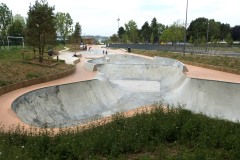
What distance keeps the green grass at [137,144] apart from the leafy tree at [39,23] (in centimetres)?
1937

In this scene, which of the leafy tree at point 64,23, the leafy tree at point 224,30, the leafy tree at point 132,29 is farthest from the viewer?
the leafy tree at point 224,30

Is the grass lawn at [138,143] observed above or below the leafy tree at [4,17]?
below

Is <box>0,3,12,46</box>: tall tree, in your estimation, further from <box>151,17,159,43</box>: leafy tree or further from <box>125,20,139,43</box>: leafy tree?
<box>151,17,159,43</box>: leafy tree

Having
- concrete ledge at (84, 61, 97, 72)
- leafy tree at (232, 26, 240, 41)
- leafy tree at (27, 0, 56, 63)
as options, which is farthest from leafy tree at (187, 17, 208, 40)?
leafy tree at (27, 0, 56, 63)

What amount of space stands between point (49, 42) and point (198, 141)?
78.3 ft

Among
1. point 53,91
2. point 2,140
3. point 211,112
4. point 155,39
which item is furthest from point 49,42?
point 155,39

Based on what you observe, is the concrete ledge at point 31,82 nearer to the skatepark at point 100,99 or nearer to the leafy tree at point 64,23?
the skatepark at point 100,99

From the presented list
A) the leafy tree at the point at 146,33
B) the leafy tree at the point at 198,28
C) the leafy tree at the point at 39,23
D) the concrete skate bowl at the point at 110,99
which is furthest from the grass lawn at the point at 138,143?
the leafy tree at the point at 146,33

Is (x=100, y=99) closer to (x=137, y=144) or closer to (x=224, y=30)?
(x=137, y=144)

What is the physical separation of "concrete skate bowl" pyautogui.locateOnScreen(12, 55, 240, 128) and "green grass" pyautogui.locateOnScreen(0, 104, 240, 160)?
4718 mm

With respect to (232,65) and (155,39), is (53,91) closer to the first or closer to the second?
(232,65)

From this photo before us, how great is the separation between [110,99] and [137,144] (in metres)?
14.8

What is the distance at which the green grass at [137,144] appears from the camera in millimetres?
6871

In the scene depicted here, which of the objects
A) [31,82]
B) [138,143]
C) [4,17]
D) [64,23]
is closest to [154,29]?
[64,23]
